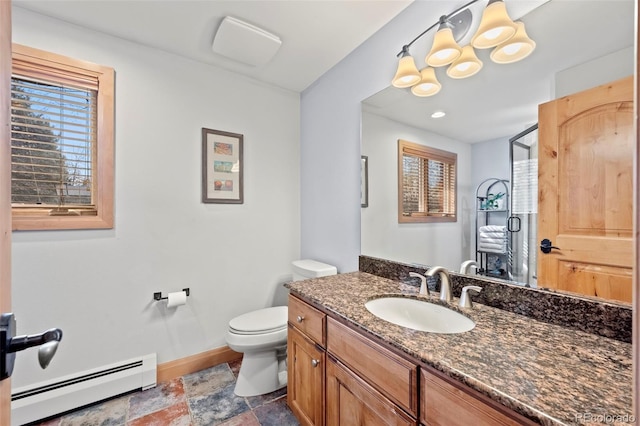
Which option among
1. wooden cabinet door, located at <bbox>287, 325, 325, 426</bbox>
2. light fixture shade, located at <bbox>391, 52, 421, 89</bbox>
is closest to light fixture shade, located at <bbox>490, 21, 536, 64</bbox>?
light fixture shade, located at <bbox>391, 52, 421, 89</bbox>

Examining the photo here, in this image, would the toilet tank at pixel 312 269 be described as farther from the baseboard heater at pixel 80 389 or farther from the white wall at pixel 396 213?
the baseboard heater at pixel 80 389

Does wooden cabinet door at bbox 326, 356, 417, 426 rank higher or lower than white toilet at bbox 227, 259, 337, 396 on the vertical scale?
higher

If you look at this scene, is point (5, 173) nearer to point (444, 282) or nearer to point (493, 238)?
point (444, 282)

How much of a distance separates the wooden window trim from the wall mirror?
1676 millimetres

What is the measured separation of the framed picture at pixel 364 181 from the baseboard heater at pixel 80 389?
1.82m

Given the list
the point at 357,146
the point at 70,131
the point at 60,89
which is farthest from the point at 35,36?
the point at 357,146

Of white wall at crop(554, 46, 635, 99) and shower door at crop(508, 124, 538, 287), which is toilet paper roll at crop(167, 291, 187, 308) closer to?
shower door at crop(508, 124, 538, 287)

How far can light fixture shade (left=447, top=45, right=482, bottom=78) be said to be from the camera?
1235 millimetres

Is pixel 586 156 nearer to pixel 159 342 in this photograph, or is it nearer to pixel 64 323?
pixel 159 342

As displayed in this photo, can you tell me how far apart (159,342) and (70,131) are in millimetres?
1518

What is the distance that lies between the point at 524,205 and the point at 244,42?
1884 millimetres

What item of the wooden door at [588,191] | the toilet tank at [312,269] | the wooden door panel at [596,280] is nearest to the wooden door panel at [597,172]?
the wooden door at [588,191]

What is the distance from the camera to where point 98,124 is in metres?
1.71

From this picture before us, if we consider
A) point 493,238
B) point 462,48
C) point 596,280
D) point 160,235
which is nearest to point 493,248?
point 493,238
